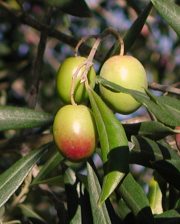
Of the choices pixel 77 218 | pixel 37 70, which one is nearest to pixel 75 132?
pixel 77 218

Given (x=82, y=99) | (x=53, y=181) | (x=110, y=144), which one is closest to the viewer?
(x=110, y=144)

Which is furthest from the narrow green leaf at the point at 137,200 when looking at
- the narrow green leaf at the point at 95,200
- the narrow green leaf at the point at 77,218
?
the narrow green leaf at the point at 77,218

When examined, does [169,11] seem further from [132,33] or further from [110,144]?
[110,144]

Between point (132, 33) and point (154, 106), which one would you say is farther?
point (132, 33)

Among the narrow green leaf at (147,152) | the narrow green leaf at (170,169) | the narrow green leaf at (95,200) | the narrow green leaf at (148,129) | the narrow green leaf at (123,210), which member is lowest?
the narrow green leaf at (123,210)

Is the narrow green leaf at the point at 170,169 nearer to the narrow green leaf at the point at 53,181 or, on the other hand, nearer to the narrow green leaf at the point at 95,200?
the narrow green leaf at the point at 95,200
